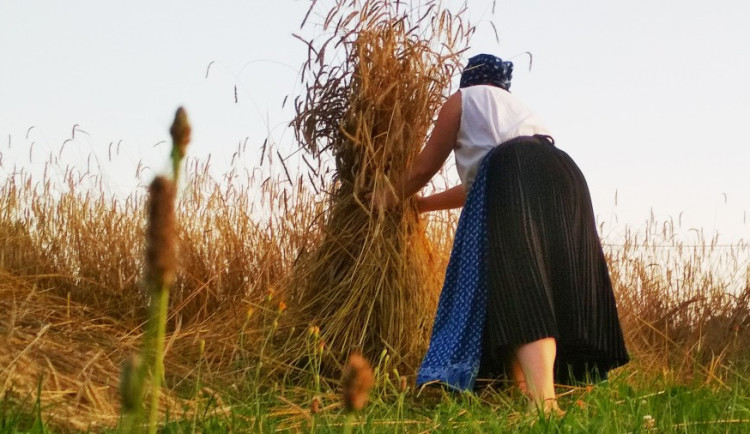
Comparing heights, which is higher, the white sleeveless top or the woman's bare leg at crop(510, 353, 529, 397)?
the white sleeveless top

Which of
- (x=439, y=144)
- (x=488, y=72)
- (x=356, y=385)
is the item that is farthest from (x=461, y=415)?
(x=356, y=385)

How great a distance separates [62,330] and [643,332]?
290 cm

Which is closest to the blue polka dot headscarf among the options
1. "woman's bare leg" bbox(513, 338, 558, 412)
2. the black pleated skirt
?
the black pleated skirt

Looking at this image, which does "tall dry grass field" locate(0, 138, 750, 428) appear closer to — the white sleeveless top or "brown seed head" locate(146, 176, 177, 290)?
the white sleeveless top

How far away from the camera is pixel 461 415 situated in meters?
2.40

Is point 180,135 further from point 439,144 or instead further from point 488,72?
point 488,72

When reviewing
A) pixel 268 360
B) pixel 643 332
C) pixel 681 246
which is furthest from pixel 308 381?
pixel 681 246

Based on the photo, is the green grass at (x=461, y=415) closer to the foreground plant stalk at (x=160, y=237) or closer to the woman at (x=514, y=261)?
the woman at (x=514, y=261)

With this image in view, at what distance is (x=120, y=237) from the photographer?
4465 millimetres

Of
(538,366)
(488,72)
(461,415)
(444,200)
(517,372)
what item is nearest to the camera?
(461,415)

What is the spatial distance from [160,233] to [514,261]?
2.29 m

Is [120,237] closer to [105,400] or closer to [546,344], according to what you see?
[105,400]

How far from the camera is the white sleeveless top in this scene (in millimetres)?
2816

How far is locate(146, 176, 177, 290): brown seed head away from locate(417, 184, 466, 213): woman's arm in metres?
2.65
